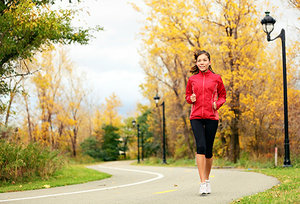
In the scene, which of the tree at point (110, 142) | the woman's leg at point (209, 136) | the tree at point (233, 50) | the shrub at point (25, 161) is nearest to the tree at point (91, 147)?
the tree at point (110, 142)

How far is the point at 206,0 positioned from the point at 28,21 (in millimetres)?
14332

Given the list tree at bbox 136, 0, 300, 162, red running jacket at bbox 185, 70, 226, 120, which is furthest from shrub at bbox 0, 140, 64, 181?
tree at bbox 136, 0, 300, 162

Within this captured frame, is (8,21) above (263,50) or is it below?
below

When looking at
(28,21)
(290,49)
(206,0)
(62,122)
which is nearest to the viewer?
(28,21)

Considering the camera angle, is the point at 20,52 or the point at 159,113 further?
the point at 159,113

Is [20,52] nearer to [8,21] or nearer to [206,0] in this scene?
[8,21]

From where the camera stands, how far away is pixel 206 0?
22.1 metres

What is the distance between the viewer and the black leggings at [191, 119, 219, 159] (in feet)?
19.8

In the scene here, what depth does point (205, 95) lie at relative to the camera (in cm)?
606

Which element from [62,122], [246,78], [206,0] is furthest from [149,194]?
[62,122]

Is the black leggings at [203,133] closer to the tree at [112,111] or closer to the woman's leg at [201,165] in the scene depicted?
the woman's leg at [201,165]

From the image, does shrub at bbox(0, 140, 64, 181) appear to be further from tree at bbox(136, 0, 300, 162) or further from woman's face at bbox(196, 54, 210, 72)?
tree at bbox(136, 0, 300, 162)

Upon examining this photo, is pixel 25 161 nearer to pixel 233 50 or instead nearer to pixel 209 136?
pixel 209 136

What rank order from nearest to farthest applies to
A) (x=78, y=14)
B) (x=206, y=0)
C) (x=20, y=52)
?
(x=20, y=52)
(x=78, y=14)
(x=206, y=0)
